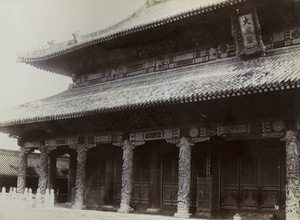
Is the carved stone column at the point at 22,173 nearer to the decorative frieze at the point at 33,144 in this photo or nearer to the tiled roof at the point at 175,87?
the decorative frieze at the point at 33,144

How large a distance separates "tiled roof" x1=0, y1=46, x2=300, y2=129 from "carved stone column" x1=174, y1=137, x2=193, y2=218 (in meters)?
1.63

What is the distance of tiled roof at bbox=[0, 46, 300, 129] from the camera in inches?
425

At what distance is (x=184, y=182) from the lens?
41.4ft

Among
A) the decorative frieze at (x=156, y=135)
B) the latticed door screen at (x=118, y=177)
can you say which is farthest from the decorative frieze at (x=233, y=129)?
the latticed door screen at (x=118, y=177)

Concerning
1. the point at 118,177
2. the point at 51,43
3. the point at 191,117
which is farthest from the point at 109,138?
the point at 51,43

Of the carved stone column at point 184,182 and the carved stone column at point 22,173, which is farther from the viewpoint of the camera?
the carved stone column at point 22,173

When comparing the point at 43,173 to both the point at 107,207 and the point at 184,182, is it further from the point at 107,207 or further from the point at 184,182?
the point at 184,182

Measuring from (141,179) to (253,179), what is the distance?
15.0 feet

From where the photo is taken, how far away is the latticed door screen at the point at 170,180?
14827mm

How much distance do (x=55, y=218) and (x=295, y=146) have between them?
7.14 meters

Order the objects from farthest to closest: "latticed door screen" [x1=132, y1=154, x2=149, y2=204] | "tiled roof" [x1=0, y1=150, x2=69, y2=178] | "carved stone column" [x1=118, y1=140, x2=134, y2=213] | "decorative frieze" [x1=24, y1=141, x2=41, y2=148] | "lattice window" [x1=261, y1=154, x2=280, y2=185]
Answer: "tiled roof" [x1=0, y1=150, x2=69, y2=178]
"decorative frieze" [x1=24, y1=141, x2=41, y2=148]
"latticed door screen" [x1=132, y1=154, x2=149, y2=204]
"carved stone column" [x1=118, y1=140, x2=134, y2=213]
"lattice window" [x1=261, y1=154, x2=280, y2=185]

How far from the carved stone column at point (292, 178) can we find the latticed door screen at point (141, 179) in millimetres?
6268

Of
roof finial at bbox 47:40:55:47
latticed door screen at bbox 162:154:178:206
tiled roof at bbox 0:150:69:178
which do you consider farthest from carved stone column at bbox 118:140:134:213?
tiled roof at bbox 0:150:69:178

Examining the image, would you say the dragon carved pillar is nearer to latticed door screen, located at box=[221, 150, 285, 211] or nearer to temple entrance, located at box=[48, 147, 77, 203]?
latticed door screen, located at box=[221, 150, 285, 211]
